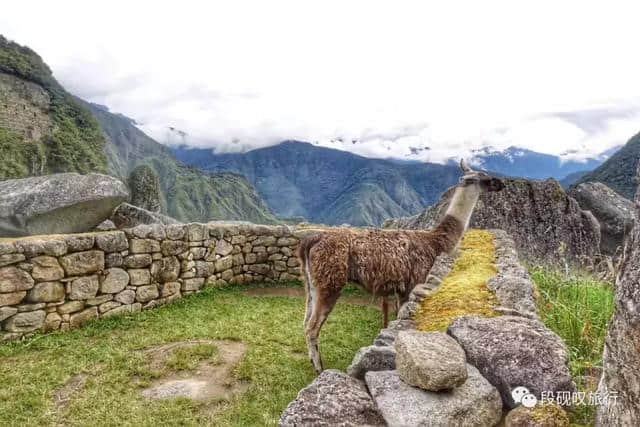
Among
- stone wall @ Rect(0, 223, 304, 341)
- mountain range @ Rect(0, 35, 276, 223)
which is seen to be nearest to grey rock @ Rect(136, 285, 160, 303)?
stone wall @ Rect(0, 223, 304, 341)

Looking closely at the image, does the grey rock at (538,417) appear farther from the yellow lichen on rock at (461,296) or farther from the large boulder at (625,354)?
the yellow lichen on rock at (461,296)

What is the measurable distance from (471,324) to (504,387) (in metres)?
0.61

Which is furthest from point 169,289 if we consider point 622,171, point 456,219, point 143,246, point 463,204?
point 622,171

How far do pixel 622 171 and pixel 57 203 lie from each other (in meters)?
25.9

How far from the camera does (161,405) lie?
13.9 feet

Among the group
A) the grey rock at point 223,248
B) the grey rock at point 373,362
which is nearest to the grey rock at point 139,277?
the grey rock at point 223,248

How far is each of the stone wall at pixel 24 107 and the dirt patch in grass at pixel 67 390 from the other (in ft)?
135

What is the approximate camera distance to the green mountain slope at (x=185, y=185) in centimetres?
12262

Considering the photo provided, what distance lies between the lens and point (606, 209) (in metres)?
13.7

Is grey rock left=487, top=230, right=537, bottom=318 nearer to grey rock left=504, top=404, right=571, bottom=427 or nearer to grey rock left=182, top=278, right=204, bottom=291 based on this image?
grey rock left=504, top=404, right=571, bottom=427

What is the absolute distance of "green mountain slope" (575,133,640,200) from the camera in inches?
787

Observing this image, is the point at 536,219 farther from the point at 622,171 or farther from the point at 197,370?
the point at 622,171

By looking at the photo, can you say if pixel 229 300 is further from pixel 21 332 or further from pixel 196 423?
pixel 196 423

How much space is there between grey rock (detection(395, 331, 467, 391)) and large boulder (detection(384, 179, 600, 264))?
8046 millimetres
